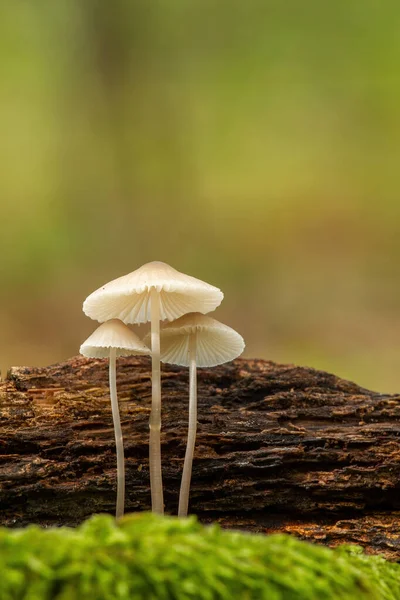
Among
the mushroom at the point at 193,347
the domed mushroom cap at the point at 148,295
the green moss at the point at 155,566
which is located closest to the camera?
the green moss at the point at 155,566

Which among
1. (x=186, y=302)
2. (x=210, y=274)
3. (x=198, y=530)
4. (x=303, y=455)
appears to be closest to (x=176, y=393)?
(x=186, y=302)

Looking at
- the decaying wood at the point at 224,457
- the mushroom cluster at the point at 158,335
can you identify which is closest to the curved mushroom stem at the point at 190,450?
the mushroom cluster at the point at 158,335

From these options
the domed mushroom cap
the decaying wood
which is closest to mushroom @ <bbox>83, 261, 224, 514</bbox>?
the domed mushroom cap

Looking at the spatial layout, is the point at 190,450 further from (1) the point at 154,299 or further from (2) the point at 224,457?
(1) the point at 154,299

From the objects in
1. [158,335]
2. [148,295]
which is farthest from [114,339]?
[148,295]

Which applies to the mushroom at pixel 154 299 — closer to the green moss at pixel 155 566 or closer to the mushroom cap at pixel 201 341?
the mushroom cap at pixel 201 341

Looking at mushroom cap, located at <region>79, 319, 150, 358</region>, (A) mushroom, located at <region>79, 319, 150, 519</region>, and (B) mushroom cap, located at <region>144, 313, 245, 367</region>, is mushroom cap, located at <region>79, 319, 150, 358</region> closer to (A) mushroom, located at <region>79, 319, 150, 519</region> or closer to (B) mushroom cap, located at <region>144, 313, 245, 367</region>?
(A) mushroom, located at <region>79, 319, 150, 519</region>
